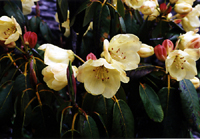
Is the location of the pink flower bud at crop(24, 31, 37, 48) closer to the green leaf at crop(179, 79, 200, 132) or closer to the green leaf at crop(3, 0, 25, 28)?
the green leaf at crop(3, 0, 25, 28)

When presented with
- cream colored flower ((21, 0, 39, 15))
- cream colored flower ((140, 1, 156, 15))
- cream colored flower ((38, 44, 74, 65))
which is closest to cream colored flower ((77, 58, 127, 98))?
cream colored flower ((38, 44, 74, 65))

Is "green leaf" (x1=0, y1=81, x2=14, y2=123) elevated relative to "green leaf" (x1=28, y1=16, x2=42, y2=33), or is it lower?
lower

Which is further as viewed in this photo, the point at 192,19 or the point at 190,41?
the point at 192,19

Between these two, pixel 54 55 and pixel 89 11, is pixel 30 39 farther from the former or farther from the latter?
pixel 89 11

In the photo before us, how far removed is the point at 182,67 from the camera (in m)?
Result: 0.75

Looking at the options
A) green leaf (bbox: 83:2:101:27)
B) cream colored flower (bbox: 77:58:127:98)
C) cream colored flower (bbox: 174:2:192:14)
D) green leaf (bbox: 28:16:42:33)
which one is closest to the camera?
cream colored flower (bbox: 77:58:127:98)

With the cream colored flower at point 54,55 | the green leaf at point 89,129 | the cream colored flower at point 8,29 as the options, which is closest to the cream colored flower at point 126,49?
the cream colored flower at point 54,55

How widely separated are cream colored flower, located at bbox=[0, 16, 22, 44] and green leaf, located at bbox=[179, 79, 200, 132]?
79 cm

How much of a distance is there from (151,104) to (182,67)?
21 cm

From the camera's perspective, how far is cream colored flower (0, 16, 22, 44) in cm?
72

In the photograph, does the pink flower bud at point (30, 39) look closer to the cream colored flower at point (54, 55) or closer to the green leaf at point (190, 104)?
the cream colored flower at point (54, 55)

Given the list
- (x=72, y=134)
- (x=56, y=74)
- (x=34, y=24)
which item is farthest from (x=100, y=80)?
(x=34, y=24)

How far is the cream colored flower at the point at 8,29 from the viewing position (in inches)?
28.3

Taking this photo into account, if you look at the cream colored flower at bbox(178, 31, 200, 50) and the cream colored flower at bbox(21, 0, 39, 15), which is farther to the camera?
the cream colored flower at bbox(21, 0, 39, 15)
